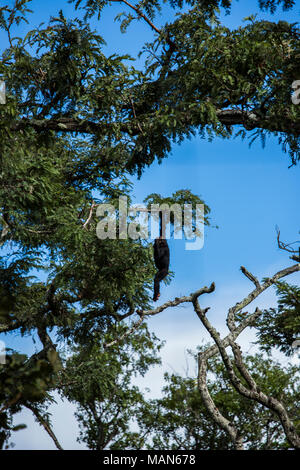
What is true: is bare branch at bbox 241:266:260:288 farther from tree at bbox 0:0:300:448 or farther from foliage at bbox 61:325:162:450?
foliage at bbox 61:325:162:450

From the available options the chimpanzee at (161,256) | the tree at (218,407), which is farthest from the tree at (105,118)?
the tree at (218,407)

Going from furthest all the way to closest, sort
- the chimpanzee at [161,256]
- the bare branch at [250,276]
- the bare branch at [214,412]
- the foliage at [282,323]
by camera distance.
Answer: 1. the foliage at [282,323]
2. the chimpanzee at [161,256]
3. the bare branch at [250,276]
4. the bare branch at [214,412]

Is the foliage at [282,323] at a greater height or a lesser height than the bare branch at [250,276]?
greater

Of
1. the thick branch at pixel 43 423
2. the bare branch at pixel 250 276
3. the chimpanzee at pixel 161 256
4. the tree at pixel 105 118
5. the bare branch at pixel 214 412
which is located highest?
the tree at pixel 105 118

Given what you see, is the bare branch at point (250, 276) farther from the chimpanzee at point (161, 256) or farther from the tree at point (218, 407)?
the tree at point (218, 407)

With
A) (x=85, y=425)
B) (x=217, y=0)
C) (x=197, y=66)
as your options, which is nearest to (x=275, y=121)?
(x=197, y=66)

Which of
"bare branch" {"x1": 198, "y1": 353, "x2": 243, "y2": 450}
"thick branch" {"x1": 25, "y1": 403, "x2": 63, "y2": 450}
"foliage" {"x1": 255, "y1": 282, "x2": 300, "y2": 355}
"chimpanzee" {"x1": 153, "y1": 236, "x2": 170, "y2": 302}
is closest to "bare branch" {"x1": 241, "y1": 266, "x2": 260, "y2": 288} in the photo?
"bare branch" {"x1": 198, "y1": 353, "x2": 243, "y2": 450}

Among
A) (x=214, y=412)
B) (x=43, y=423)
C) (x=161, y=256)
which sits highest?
(x=161, y=256)

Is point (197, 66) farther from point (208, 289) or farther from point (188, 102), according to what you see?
point (208, 289)

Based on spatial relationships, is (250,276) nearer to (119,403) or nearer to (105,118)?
(105,118)

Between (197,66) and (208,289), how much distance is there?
4597mm

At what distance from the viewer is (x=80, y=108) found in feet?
41.1

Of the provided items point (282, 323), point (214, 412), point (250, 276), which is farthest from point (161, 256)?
point (282, 323)

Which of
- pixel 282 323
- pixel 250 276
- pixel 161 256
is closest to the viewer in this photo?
pixel 250 276
